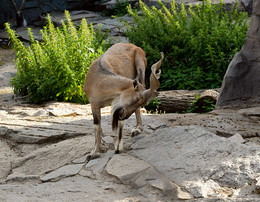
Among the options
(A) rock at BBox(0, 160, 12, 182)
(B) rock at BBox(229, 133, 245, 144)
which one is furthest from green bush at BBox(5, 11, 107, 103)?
(B) rock at BBox(229, 133, 245, 144)

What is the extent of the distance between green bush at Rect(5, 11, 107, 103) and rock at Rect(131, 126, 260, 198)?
3592 millimetres

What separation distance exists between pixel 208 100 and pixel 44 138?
3.57m

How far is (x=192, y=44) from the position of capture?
9492 mm

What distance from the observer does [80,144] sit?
5.87 meters

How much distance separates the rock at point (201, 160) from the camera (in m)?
4.17

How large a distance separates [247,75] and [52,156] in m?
3.84

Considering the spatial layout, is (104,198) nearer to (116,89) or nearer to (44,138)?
(116,89)

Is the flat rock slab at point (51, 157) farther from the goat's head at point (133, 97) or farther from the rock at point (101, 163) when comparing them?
the goat's head at point (133, 97)

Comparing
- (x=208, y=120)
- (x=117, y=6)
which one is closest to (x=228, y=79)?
(x=208, y=120)

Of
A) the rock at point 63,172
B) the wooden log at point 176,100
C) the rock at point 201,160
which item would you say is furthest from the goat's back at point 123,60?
the wooden log at point 176,100

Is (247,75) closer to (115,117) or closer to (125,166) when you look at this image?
(115,117)

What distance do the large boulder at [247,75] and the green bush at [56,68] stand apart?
2.98 meters

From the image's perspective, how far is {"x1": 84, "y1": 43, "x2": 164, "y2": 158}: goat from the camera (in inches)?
184

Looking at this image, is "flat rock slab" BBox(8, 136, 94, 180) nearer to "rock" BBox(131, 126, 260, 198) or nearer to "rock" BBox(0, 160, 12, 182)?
"rock" BBox(0, 160, 12, 182)
